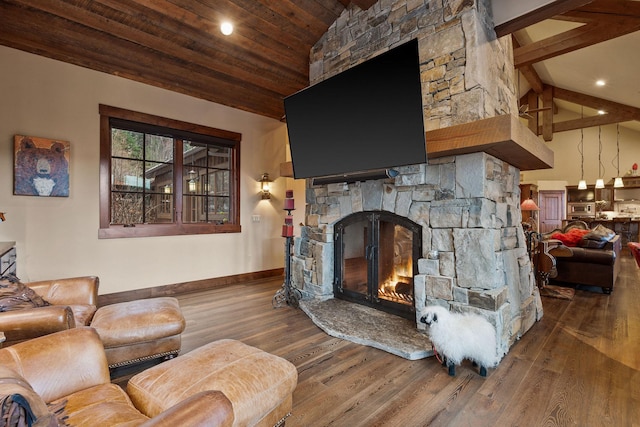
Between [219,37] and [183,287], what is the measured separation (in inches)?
137

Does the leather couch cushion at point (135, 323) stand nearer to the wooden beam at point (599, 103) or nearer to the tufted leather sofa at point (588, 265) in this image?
the tufted leather sofa at point (588, 265)

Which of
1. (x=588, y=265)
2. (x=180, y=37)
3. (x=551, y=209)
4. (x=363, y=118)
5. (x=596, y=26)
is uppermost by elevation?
(x=596, y=26)

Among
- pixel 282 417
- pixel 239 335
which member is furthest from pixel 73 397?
pixel 239 335

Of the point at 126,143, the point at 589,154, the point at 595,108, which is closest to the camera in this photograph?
the point at 126,143

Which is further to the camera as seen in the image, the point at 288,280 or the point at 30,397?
the point at 288,280

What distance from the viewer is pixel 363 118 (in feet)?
9.05

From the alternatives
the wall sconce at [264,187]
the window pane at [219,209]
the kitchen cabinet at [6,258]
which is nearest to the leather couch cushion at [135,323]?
the kitchen cabinet at [6,258]

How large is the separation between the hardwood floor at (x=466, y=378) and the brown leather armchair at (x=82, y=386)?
93 cm

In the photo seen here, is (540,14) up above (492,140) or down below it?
above

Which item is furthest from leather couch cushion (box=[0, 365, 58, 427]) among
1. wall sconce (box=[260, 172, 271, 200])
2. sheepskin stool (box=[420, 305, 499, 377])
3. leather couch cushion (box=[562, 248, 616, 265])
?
leather couch cushion (box=[562, 248, 616, 265])

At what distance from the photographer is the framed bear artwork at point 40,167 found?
11.4 feet

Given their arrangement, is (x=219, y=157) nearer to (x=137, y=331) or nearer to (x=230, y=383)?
(x=137, y=331)

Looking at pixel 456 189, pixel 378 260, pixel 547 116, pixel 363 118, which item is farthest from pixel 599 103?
pixel 363 118

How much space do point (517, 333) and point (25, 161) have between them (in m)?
5.41
